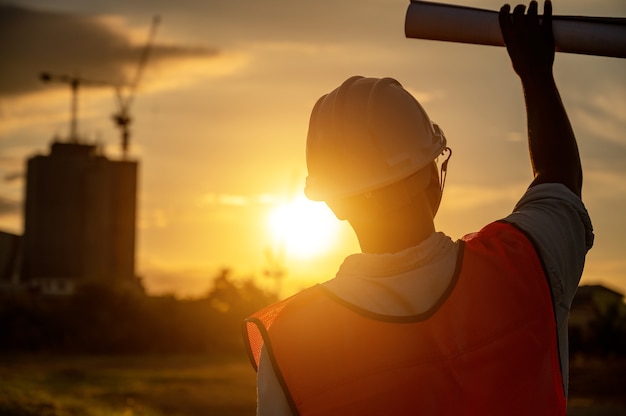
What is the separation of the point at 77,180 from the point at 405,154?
141309 mm

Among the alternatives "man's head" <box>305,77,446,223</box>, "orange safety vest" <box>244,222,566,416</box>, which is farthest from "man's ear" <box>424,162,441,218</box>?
"orange safety vest" <box>244,222,566,416</box>

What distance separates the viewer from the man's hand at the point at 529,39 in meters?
2.74

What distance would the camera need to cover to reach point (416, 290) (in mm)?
2469

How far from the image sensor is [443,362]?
238 centimetres

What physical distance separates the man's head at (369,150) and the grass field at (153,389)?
1591cm

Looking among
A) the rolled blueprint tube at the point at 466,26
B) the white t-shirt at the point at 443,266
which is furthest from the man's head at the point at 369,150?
the rolled blueprint tube at the point at 466,26

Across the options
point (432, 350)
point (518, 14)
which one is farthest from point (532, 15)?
point (432, 350)

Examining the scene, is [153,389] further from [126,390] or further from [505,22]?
[505,22]

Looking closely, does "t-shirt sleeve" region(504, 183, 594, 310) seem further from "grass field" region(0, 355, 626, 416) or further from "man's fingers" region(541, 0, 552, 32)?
"grass field" region(0, 355, 626, 416)

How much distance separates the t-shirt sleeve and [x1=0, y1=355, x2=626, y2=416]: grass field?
16.1 metres

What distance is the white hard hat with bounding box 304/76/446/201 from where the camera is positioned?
255 centimetres

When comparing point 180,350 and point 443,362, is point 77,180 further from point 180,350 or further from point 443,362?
point 443,362

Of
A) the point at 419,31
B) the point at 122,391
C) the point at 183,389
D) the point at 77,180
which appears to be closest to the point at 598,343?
the point at 183,389

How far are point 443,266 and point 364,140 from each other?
380 mm
